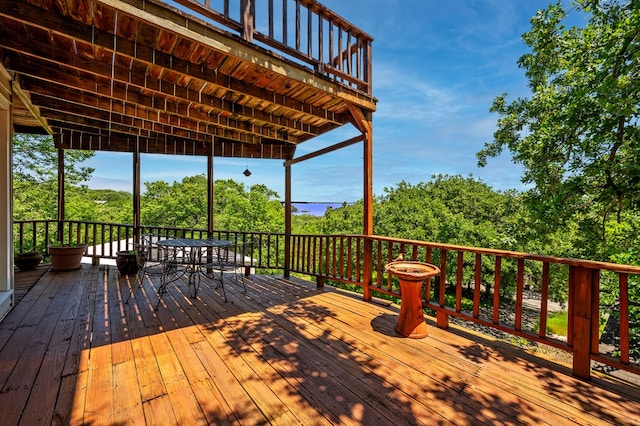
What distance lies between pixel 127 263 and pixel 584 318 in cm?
617

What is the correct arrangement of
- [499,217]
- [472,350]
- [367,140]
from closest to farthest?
[472,350], [367,140], [499,217]

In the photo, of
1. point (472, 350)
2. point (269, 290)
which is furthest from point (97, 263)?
point (472, 350)

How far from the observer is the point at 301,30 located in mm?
3209

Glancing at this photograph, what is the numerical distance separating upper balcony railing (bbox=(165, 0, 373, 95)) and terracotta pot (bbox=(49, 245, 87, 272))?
197 inches

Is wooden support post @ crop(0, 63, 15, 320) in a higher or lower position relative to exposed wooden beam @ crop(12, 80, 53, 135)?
Answer: lower

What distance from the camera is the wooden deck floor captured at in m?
1.66

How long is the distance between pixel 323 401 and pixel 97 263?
248 inches

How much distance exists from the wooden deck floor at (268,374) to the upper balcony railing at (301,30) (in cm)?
290

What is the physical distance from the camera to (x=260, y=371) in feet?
6.89

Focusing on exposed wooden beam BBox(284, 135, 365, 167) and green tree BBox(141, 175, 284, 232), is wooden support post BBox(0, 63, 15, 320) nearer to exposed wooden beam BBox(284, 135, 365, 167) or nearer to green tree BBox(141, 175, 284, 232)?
exposed wooden beam BBox(284, 135, 365, 167)

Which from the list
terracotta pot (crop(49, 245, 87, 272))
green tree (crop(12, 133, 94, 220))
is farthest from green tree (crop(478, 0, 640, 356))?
green tree (crop(12, 133, 94, 220))

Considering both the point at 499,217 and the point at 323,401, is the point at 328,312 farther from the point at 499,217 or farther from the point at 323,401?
the point at 499,217

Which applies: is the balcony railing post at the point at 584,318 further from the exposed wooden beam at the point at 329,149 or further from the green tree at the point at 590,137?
the exposed wooden beam at the point at 329,149

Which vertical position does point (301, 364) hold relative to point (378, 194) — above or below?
below
